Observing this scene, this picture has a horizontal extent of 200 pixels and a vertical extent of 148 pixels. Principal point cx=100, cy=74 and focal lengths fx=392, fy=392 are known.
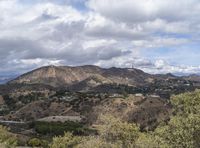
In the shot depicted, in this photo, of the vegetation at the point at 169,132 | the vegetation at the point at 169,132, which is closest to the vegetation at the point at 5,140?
the vegetation at the point at 169,132

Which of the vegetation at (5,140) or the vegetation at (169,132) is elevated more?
the vegetation at (169,132)

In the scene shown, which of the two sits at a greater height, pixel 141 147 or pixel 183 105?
pixel 183 105

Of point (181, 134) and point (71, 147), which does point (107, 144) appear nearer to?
point (181, 134)

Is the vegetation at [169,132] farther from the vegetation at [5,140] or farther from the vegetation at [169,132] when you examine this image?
the vegetation at [5,140]

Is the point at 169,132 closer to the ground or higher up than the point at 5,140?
higher up

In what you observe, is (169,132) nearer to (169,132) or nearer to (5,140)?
(169,132)

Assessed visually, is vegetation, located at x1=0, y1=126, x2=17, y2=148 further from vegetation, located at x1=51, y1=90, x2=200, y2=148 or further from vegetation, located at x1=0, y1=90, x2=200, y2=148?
vegetation, located at x1=0, y1=90, x2=200, y2=148

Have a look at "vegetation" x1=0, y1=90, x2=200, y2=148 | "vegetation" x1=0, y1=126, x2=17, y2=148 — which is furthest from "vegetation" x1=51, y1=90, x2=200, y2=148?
"vegetation" x1=0, y1=126, x2=17, y2=148

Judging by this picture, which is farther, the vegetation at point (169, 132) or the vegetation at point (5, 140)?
the vegetation at point (5, 140)

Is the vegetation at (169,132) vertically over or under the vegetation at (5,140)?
over

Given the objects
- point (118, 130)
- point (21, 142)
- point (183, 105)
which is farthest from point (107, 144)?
point (21, 142)

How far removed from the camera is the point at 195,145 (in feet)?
104

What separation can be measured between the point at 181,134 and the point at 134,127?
706 inches

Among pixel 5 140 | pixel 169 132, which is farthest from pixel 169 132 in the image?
pixel 5 140
